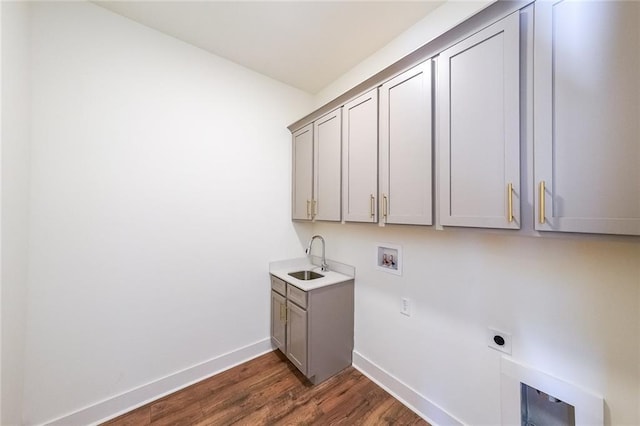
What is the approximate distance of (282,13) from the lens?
164 centimetres

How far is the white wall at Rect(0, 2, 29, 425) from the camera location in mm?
1100

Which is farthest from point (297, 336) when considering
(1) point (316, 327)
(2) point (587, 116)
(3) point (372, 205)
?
(2) point (587, 116)

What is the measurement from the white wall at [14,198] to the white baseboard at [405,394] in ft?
7.18

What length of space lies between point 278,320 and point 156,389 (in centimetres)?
102

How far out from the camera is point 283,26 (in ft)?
5.75

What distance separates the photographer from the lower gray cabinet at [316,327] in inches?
74.2

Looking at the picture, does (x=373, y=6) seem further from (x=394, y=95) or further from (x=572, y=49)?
(x=572, y=49)

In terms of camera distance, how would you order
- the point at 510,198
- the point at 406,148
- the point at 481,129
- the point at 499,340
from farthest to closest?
the point at 406,148 → the point at 499,340 → the point at 481,129 → the point at 510,198

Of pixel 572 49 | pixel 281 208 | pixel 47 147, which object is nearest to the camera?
pixel 572 49

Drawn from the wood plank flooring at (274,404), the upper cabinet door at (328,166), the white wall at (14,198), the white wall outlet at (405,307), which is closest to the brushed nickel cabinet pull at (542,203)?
the white wall outlet at (405,307)

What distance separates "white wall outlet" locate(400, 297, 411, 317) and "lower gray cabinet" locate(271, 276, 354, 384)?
516 mm

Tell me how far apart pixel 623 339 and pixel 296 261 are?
7.31ft

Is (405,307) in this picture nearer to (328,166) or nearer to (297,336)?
(297,336)

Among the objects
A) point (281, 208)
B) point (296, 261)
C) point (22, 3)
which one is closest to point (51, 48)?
point (22, 3)
